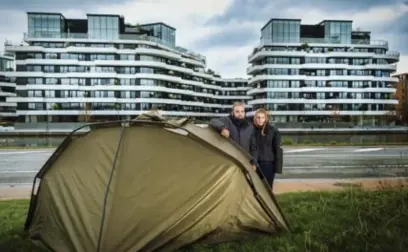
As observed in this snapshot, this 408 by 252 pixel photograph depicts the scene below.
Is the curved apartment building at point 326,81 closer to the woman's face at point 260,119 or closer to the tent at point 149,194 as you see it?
the woman's face at point 260,119

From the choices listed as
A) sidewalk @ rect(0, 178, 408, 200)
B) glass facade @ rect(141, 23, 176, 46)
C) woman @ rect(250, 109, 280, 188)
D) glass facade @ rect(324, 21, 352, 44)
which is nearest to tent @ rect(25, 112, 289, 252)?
woman @ rect(250, 109, 280, 188)

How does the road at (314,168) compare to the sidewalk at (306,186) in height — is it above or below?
below

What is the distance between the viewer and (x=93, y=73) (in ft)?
201

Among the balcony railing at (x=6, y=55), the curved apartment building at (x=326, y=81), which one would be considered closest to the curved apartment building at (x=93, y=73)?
the balcony railing at (x=6, y=55)

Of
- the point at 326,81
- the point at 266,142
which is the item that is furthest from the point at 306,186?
the point at 326,81

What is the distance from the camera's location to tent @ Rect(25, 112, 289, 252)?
14.7 ft

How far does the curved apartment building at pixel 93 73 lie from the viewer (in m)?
59.7

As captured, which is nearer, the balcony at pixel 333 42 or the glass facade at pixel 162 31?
the balcony at pixel 333 42

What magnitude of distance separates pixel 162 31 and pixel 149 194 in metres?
78.0

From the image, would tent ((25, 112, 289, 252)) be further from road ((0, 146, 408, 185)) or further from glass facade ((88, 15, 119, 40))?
glass facade ((88, 15, 119, 40))

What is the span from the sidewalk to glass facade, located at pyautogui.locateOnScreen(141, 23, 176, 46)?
232ft

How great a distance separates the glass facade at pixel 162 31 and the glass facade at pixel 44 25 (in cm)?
1891

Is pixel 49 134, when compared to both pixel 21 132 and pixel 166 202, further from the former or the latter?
pixel 166 202

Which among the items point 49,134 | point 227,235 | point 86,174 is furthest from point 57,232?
point 49,134
